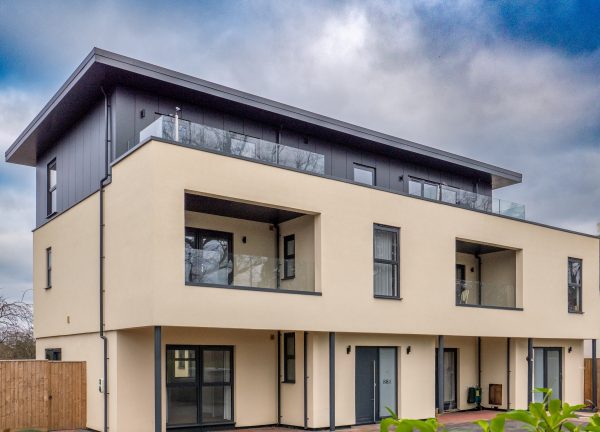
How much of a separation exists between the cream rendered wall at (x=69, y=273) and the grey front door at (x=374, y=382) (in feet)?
19.5

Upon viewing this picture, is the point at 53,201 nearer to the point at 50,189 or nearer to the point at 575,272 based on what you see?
the point at 50,189

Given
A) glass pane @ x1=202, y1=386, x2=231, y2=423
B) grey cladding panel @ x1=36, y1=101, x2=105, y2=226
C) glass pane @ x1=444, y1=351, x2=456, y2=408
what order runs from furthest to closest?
glass pane @ x1=444, y1=351, x2=456, y2=408 < grey cladding panel @ x1=36, y1=101, x2=105, y2=226 < glass pane @ x1=202, y1=386, x2=231, y2=423

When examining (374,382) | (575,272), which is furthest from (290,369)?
(575,272)

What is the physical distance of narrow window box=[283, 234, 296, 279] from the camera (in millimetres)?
13859

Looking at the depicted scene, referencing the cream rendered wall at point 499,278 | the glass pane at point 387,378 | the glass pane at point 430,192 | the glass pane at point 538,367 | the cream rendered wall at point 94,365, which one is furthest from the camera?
the glass pane at point 538,367

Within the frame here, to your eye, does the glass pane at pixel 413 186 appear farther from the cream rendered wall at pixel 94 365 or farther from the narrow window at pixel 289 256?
the cream rendered wall at pixel 94 365

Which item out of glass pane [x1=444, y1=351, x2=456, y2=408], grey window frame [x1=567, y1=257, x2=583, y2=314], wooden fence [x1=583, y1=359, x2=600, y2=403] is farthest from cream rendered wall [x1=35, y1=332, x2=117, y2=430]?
wooden fence [x1=583, y1=359, x2=600, y2=403]

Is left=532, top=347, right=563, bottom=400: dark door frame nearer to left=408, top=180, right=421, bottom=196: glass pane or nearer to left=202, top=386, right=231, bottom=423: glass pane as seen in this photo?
left=408, top=180, right=421, bottom=196: glass pane

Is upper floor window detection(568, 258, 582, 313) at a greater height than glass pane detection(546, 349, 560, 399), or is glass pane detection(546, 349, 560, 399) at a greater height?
upper floor window detection(568, 258, 582, 313)

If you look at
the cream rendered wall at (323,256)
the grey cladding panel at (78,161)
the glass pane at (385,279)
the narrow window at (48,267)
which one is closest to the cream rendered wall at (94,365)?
the cream rendered wall at (323,256)

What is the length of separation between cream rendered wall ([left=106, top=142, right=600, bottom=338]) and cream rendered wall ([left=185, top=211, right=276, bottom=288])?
1.41 feet

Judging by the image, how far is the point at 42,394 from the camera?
13.6 metres

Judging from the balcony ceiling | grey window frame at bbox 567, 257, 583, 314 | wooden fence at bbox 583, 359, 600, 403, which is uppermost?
the balcony ceiling

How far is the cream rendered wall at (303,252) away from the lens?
13.8m
